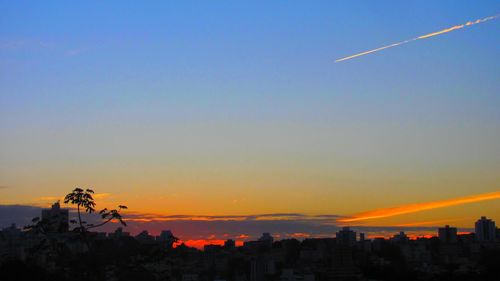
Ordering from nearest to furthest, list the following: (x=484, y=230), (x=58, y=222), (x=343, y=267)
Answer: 1. (x=58, y=222)
2. (x=343, y=267)
3. (x=484, y=230)

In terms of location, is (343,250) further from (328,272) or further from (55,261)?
(55,261)

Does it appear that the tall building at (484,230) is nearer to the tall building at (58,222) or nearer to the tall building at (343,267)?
the tall building at (343,267)

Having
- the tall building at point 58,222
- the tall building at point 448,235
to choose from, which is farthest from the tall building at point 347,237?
the tall building at point 58,222

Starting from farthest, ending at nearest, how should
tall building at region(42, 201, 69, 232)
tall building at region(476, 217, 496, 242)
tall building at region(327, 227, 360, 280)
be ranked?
tall building at region(476, 217, 496, 242)
tall building at region(327, 227, 360, 280)
tall building at region(42, 201, 69, 232)

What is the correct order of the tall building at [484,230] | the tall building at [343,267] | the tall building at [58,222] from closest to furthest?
1. the tall building at [58,222]
2. the tall building at [343,267]
3. the tall building at [484,230]

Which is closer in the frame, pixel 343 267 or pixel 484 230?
pixel 343 267

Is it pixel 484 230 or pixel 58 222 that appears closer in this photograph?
pixel 58 222

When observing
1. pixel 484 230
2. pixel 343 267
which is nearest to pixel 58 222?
pixel 343 267

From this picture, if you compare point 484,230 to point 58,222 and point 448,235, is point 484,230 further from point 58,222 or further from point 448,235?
point 58,222

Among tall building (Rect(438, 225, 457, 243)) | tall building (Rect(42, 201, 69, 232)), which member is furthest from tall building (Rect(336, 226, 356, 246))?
tall building (Rect(42, 201, 69, 232))

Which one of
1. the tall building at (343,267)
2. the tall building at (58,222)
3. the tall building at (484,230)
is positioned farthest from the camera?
the tall building at (484,230)

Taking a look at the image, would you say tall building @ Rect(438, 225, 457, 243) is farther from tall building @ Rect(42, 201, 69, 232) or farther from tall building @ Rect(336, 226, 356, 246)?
tall building @ Rect(42, 201, 69, 232)

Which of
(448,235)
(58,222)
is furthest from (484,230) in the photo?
(58,222)

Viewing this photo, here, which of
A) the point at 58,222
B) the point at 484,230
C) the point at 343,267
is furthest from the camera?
the point at 484,230
